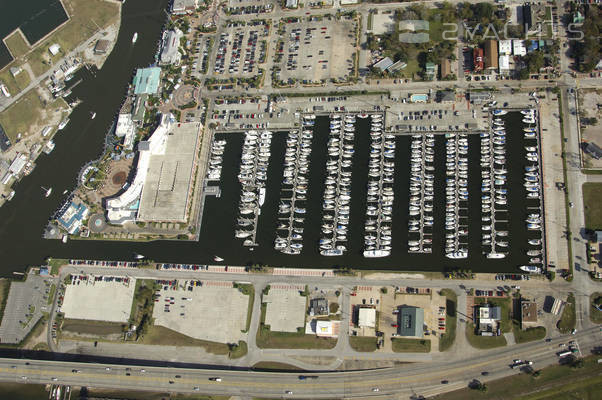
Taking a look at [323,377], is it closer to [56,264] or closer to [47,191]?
[56,264]

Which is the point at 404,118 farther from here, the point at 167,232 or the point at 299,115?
the point at 167,232

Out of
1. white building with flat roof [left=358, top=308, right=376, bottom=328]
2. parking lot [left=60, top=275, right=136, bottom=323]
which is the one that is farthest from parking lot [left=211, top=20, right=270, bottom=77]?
white building with flat roof [left=358, top=308, right=376, bottom=328]

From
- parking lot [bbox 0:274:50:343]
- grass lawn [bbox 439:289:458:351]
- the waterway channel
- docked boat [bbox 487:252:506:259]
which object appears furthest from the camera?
the waterway channel

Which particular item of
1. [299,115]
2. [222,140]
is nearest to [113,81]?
[222,140]

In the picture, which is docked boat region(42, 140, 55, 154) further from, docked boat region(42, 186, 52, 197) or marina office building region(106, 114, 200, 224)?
marina office building region(106, 114, 200, 224)

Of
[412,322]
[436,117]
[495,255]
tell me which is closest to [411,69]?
[436,117]

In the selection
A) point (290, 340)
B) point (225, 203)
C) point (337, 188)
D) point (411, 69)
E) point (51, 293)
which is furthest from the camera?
point (411, 69)
